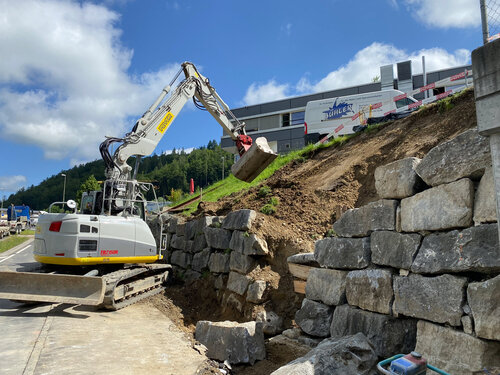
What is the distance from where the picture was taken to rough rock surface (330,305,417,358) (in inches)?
161

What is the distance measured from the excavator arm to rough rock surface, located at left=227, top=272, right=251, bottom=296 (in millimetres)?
2951

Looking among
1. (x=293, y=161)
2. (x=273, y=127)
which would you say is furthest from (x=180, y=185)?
(x=293, y=161)

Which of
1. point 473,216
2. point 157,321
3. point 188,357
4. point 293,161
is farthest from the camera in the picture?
point 293,161

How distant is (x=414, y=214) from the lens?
4.11m

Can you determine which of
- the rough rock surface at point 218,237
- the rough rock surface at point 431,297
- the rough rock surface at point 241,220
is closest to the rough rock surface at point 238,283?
the rough rock surface at point 218,237

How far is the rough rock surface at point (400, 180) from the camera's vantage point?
4.23m

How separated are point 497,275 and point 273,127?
114 ft

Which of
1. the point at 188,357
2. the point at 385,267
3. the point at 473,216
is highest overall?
the point at 473,216

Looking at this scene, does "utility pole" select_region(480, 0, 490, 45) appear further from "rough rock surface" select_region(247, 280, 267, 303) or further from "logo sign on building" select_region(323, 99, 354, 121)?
"logo sign on building" select_region(323, 99, 354, 121)

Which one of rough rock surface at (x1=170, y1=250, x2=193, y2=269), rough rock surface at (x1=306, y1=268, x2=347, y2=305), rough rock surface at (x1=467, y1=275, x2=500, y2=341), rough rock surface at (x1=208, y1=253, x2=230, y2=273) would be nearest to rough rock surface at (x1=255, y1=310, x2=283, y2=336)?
rough rock surface at (x1=306, y1=268, x2=347, y2=305)

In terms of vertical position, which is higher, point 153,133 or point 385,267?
point 153,133

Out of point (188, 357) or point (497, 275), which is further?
point (188, 357)

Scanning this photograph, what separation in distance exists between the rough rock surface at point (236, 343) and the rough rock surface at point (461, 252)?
2.61 metres

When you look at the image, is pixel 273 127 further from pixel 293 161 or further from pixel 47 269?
pixel 47 269
